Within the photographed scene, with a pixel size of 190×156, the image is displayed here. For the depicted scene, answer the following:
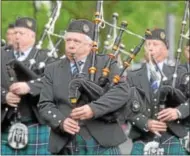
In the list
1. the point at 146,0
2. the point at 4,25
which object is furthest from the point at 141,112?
the point at 146,0

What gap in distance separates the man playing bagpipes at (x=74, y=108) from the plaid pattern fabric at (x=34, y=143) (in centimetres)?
184

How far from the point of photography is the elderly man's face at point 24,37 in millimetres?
10336

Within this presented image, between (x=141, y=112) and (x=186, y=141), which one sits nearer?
(x=141, y=112)

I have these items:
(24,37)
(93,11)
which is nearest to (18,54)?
(24,37)

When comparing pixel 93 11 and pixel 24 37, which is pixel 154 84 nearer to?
pixel 24 37

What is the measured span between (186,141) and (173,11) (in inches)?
340

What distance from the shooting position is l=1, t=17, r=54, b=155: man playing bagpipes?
993 cm

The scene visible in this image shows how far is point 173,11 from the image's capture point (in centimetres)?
1892

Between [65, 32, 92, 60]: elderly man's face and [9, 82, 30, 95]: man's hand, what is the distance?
1.44 metres

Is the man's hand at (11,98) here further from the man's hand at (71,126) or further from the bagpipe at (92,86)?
the man's hand at (71,126)

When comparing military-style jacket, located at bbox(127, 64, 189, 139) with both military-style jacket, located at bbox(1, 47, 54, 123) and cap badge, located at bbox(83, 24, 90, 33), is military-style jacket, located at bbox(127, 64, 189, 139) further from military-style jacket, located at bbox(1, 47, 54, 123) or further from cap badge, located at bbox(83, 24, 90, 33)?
cap badge, located at bbox(83, 24, 90, 33)

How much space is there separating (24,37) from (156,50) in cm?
147

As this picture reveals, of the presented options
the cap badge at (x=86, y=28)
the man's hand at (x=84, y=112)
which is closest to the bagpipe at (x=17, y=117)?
the cap badge at (x=86, y=28)

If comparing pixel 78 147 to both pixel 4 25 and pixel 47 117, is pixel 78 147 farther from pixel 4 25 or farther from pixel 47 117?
pixel 4 25
